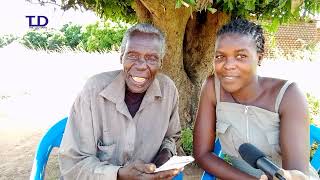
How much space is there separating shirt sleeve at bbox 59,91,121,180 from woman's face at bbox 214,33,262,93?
0.82 meters

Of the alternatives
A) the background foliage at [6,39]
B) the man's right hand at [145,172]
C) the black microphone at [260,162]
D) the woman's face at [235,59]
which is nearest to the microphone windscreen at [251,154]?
the black microphone at [260,162]

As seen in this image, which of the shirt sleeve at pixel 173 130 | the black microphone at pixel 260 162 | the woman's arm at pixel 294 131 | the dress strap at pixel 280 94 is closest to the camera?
the black microphone at pixel 260 162

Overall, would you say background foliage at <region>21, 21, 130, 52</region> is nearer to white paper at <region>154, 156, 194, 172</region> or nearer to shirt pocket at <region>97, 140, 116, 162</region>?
shirt pocket at <region>97, 140, 116, 162</region>

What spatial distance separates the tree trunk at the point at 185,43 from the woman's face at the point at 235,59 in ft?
4.58

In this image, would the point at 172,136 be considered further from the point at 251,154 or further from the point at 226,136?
the point at 251,154

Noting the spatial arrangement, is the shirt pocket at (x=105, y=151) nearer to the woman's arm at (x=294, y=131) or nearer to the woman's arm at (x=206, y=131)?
the woman's arm at (x=206, y=131)

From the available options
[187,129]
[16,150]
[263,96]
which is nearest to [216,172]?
[263,96]

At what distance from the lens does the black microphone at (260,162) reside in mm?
1450

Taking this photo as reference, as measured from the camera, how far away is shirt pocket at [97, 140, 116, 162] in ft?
8.04

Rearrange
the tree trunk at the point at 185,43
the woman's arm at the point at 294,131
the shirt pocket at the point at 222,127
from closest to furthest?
the woman's arm at the point at 294,131, the shirt pocket at the point at 222,127, the tree trunk at the point at 185,43

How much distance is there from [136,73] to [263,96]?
2.64 feet

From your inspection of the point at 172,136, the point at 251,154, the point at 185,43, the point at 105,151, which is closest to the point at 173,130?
the point at 172,136

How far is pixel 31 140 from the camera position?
6020mm

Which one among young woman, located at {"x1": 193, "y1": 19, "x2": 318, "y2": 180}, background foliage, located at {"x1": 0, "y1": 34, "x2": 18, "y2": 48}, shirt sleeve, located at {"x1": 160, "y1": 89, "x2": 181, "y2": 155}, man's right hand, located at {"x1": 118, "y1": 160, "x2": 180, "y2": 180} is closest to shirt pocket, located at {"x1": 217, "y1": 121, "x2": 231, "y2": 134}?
young woman, located at {"x1": 193, "y1": 19, "x2": 318, "y2": 180}
